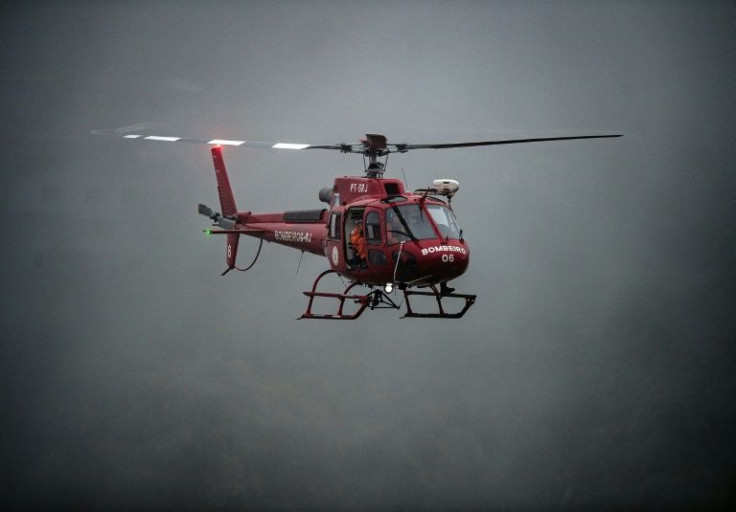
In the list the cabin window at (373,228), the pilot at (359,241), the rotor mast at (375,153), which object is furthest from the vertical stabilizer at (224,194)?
the cabin window at (373,228)

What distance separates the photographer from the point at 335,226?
18.4m

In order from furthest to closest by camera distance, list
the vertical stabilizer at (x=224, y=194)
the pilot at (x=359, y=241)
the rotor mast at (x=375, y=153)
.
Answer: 1. the vertical stabilizer at (x=224, y=194)
2. the rotor mast at (x=375, y=153)
3. the pilot at (x=359, y=241)

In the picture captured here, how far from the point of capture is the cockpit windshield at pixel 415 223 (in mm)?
16391

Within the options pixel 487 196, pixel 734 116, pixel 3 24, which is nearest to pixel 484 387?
pixel 487 196

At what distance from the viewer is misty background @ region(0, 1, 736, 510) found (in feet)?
354

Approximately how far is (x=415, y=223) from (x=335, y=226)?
97.3 inches

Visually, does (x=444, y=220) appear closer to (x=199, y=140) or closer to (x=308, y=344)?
(x=199, y=140)

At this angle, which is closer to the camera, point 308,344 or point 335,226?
point 335,226

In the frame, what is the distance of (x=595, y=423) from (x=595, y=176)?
49.1 m

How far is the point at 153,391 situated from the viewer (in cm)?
10800

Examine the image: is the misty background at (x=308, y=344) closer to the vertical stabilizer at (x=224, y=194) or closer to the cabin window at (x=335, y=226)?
the vertical stabilizer at (x=224, y=194)

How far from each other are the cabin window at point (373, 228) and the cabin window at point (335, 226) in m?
1.25

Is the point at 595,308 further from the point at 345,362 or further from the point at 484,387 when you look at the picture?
the point at 345,362

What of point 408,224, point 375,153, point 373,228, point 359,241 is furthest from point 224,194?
point 408,224
